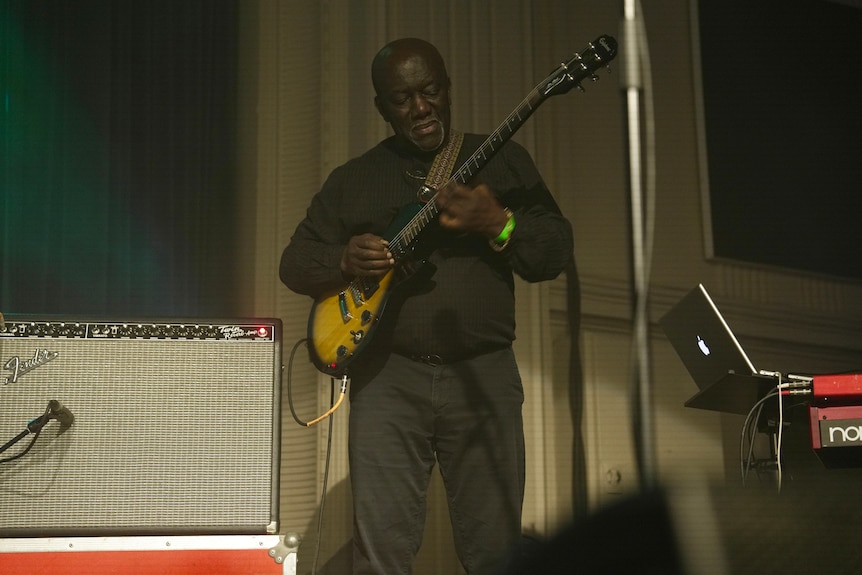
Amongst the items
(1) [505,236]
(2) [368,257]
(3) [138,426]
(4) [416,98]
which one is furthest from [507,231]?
(3) [138,426]

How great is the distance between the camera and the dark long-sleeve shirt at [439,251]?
211 cm

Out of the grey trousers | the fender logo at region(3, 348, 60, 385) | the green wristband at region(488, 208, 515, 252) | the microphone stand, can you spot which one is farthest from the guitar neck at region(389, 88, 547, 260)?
the fender logo at region(3, 348, 60, 385)

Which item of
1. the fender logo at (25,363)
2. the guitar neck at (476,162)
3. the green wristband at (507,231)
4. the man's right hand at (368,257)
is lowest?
the fender logo at (25,363)

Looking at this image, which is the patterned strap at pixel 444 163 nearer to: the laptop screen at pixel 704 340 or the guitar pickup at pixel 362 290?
the guitar pickup at pixel 362 290

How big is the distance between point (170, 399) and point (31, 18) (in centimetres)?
146

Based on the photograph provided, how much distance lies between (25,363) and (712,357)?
1.44 meters

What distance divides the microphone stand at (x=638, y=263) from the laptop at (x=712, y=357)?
774 mm

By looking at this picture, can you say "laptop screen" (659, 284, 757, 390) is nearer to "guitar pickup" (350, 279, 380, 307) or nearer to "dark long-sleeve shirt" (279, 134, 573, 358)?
"dark long-sleeve shirt" (279, 134, 573, 358)

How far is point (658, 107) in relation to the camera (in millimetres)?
3016

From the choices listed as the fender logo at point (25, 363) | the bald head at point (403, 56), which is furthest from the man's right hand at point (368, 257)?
the fender logo at point (25, 363)

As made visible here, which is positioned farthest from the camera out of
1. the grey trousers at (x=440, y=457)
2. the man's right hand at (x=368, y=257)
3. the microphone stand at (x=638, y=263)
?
the man's right hand at (x=368, y=257)

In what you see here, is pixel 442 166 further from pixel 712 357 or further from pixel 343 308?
pixel 712 357

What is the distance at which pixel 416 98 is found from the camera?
2.33 m

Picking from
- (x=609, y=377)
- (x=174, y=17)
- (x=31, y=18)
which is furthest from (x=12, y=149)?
(x=609, y=377)
